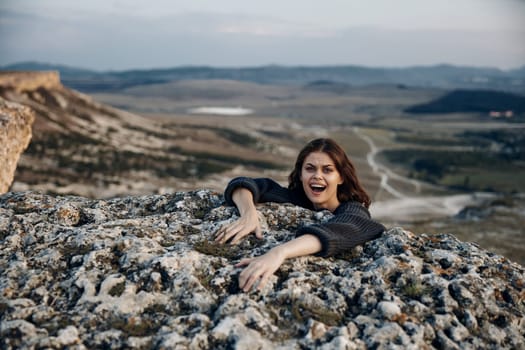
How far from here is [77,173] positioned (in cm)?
8000

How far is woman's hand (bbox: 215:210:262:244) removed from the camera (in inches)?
252

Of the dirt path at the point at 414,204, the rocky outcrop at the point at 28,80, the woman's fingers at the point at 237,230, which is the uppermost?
the rocky outcrop at the point at 28,80

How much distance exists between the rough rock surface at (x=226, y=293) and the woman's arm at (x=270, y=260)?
0.11 m

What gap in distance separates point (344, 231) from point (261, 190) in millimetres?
1859

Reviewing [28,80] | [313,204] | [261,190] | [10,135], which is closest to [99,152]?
[28,80]

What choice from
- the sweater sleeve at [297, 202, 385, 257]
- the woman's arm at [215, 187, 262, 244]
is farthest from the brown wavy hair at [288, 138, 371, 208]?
the woman's arm at [215, 187, 262, 244]

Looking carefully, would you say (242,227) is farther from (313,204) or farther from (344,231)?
(313,204)

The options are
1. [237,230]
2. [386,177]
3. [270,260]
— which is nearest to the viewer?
[270,260]

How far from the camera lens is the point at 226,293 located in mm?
5320

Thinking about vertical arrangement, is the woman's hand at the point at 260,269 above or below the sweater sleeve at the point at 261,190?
below

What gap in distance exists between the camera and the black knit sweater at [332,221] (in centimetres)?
607

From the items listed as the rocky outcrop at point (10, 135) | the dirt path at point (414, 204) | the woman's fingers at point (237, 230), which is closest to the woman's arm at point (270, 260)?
the woman's fingers at point (237, 230)

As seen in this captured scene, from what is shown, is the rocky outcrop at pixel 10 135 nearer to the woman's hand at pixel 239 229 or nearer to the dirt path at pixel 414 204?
the woman's hand at pixel 239 229

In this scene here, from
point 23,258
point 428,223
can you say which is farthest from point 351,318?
point 428,223
